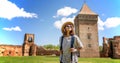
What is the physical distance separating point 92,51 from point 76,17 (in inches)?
365

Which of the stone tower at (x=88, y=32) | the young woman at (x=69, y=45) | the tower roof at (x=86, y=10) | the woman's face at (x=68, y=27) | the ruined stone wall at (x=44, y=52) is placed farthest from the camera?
the ruined stone wall at (x=44, y=52)

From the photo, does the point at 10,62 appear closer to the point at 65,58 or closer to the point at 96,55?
the point at 65,58

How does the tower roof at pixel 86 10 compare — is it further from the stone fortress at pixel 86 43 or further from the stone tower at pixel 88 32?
the stone tower at pixel 88 32

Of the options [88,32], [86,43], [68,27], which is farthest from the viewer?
[88,32]

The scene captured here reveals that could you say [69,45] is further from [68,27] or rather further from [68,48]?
[68,27]

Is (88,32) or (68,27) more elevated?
(88,32)

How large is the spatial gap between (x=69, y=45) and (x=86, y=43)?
47583 millimetres

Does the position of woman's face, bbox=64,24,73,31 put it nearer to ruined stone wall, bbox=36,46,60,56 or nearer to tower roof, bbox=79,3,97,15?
tower roof, bbox=79,3,97,15

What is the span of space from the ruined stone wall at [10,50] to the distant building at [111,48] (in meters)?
21.5

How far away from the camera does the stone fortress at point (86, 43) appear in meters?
52.6

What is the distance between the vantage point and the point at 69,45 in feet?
18.2

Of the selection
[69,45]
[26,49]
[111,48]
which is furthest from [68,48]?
[26,49]

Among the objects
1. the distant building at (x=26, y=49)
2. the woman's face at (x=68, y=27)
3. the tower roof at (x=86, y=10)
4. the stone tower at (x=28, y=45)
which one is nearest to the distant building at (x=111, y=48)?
the tower roof at (x=86, y=10)

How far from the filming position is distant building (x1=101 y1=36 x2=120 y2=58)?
52188 mm
